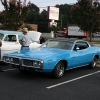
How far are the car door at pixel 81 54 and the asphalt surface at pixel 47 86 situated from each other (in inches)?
19.2

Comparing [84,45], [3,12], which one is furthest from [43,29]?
[84,45]

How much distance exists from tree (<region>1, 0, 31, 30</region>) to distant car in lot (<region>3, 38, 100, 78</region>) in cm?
786

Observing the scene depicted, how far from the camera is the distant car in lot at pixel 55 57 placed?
264 inches

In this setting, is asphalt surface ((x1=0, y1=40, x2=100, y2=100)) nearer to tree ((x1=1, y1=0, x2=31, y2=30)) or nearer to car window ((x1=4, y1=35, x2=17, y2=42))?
car window ((x1=4, y1=35, x2=17, y2=42))

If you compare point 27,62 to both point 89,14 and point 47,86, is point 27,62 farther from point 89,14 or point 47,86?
point 89,14

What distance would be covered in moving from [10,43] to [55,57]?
341 centimetres

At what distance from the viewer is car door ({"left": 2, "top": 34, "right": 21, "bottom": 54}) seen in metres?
9.43

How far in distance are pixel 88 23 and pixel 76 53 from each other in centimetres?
627

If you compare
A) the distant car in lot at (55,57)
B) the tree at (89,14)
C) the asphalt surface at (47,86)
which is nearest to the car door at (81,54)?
the distant car in lot at (55,57)

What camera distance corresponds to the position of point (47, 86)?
6.26 metres

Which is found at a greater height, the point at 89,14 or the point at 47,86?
the point at 89,14

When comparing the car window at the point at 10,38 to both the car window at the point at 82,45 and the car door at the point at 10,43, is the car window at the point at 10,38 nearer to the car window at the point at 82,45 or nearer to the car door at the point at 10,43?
the car door at the point at 10,43

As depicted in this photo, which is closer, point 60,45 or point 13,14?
point 60,45

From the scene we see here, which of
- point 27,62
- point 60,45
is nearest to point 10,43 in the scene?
point 60,45
